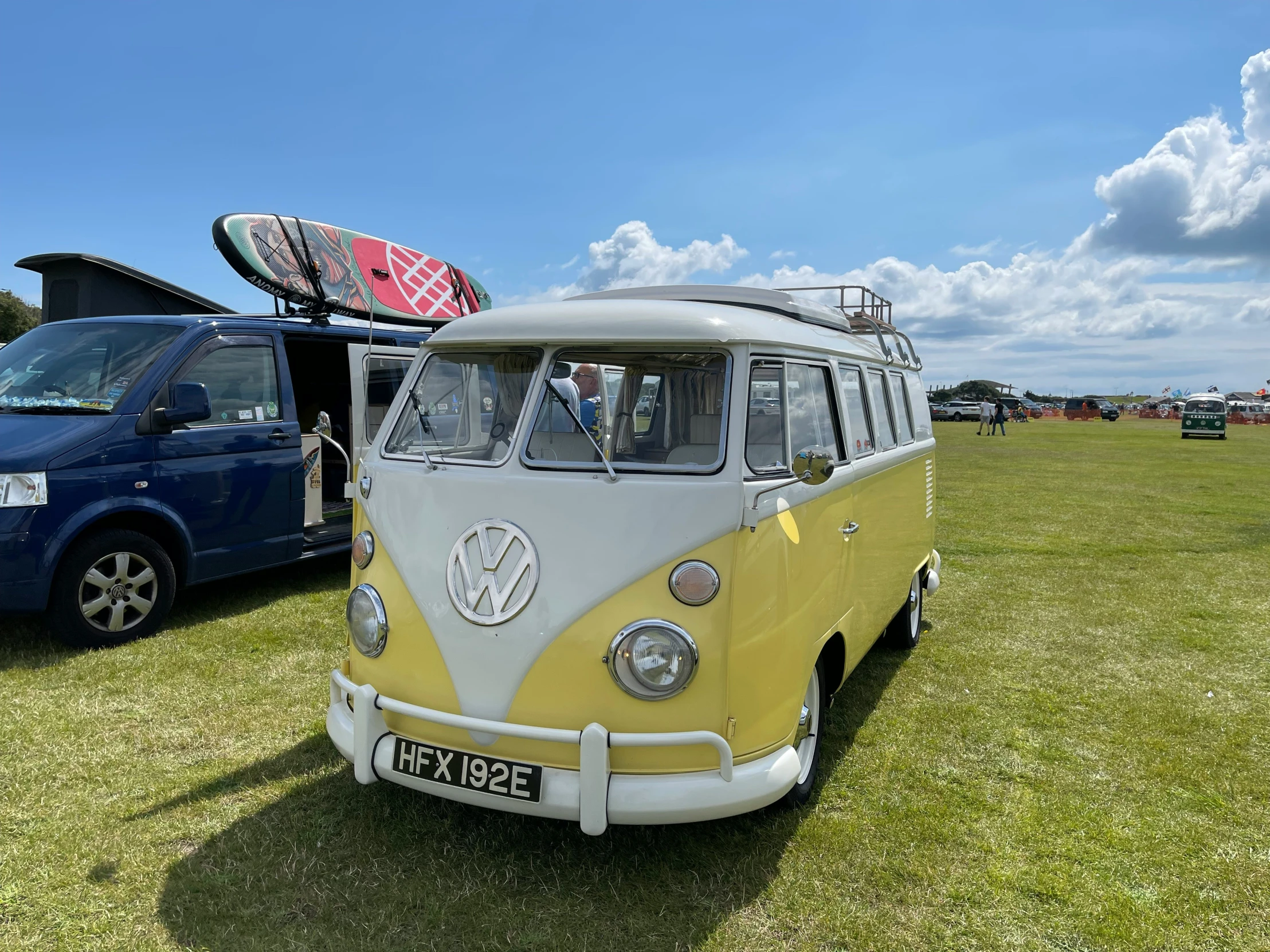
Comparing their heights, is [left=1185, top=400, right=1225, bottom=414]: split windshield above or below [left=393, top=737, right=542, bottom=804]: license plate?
above

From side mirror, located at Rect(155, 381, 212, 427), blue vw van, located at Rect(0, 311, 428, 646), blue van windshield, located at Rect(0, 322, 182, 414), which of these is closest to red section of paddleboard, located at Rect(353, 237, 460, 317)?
blue vw van, located at Rect(0, 311, 428, 646)

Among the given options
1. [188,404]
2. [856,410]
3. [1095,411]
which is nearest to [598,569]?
[856,410]

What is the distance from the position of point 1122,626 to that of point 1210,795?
3126 millimetres

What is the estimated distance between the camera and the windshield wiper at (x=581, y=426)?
3162 millimetres

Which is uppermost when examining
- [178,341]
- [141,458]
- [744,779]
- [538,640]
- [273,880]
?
[178,341]

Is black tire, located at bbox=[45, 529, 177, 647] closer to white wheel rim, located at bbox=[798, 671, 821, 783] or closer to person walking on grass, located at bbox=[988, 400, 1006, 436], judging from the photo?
white wheel rim, located at bbox=[798, 671, 821, 783]

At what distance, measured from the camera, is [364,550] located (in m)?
3.54

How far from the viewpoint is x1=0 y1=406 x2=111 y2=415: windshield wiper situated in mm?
5645

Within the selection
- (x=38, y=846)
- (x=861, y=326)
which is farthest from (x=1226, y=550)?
(x=38, y=846)

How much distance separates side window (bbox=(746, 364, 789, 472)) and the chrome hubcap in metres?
0.93

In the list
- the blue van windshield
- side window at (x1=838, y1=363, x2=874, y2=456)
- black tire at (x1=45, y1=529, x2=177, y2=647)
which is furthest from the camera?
the blue van windshield

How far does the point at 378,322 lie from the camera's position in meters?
8.52

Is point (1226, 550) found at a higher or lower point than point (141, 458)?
lower

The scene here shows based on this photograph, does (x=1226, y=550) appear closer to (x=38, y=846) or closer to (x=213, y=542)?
(x=213, y=542)
